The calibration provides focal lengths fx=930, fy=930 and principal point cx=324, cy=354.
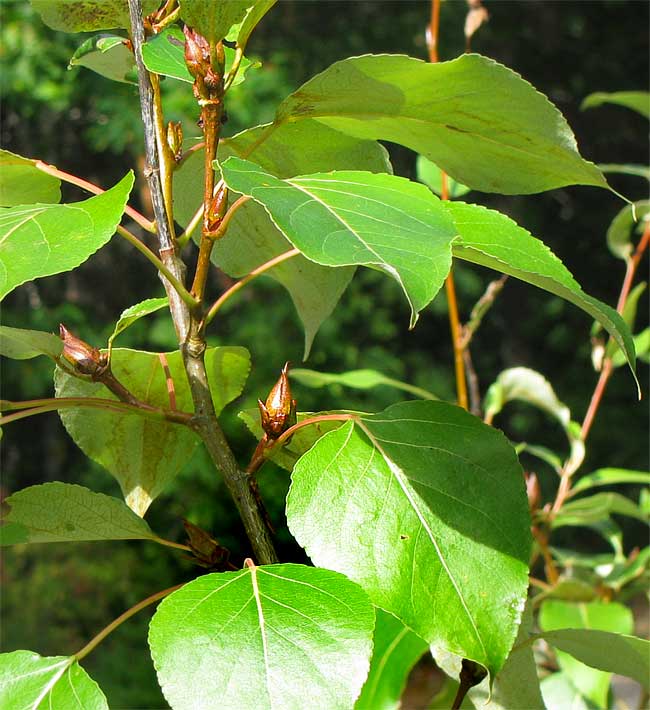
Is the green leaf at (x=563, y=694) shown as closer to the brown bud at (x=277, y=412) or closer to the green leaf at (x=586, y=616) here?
the green leaf at (x=586, y=616)

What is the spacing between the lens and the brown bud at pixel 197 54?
0.55 metres

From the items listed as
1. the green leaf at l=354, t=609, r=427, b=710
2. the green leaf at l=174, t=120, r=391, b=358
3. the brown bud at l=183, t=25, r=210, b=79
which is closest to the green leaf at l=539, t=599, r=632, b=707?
the green leaf at l=354, t=609, r=427, b=710

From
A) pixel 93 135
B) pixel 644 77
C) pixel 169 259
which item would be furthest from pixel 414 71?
pixel 644 77

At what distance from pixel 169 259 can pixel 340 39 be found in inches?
189

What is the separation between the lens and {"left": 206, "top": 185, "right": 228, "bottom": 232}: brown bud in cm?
56

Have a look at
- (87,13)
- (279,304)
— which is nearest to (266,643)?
(87,13)

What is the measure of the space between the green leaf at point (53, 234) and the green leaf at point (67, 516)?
203mm

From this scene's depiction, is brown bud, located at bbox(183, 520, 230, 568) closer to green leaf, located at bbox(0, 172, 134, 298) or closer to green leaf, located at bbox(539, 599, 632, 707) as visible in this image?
green leaf, located at bbox(0, 172, 134, 298)

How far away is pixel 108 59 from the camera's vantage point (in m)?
0.72

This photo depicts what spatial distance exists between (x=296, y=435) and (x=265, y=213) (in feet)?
0.65

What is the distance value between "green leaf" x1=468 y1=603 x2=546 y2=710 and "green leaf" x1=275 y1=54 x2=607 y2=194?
0.97ft

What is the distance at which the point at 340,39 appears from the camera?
199 inches

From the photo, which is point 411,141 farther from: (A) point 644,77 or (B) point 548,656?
(A) point 644,77

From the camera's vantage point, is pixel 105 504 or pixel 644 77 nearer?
pixel 105 504
